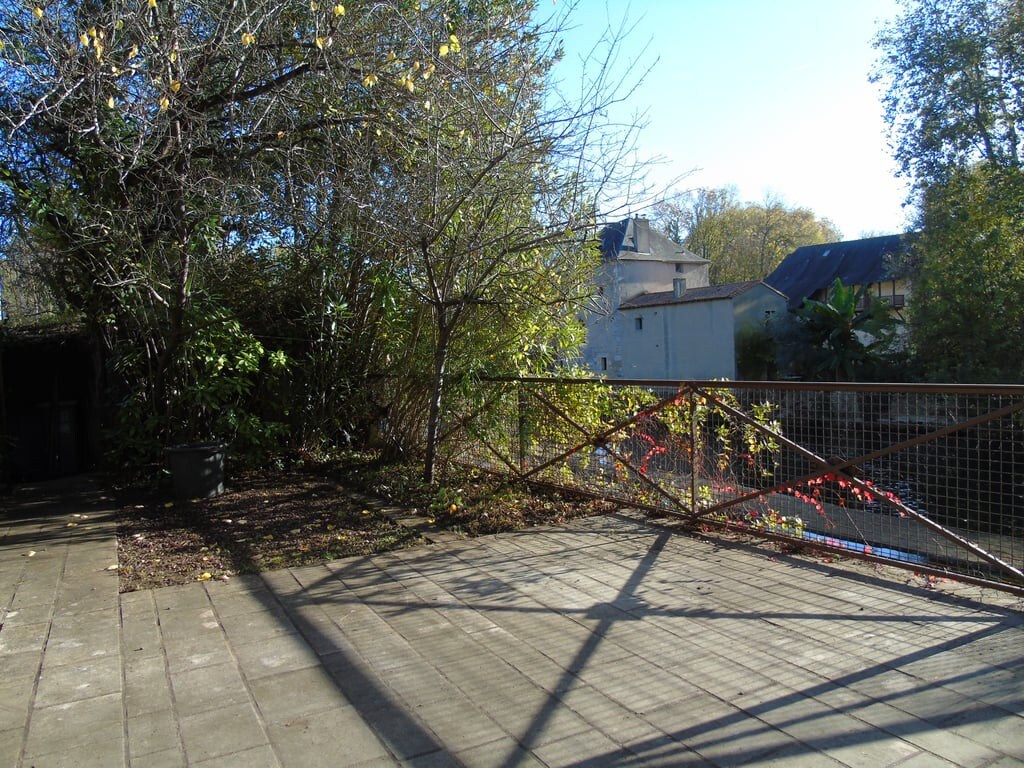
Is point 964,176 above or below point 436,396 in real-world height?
above

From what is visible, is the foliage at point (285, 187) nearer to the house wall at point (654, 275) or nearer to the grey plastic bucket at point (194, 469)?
the grey plastic bucket at point (194, 469)

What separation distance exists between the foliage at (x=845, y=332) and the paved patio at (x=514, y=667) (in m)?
26.6

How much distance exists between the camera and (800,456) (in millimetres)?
5488

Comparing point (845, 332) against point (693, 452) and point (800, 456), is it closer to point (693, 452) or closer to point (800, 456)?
point (693, 452)

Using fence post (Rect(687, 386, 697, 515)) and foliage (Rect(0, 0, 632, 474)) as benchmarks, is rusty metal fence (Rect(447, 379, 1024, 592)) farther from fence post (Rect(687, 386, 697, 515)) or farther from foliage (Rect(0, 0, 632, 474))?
foliage (Rect(0, 0, 632, 474))

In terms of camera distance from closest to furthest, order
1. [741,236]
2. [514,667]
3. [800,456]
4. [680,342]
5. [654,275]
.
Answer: [514,667] < [800,456] < [680,342] < [654,275] < [741,236]

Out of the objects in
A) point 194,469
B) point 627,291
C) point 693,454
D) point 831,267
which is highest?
point 831,267

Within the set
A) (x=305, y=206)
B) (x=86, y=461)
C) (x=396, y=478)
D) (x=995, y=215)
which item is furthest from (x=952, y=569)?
(x=995, y=215)

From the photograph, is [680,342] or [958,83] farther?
[680,342]

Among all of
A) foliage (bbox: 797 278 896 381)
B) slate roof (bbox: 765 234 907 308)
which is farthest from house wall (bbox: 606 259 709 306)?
foliage (bbox: 797 278 896 381)

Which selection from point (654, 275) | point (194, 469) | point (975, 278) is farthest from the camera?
point (654, 275)

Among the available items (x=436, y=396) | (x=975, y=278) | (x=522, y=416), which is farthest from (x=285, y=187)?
(x=975, y=278)

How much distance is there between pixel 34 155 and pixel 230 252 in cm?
233

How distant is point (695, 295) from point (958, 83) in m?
14.0
